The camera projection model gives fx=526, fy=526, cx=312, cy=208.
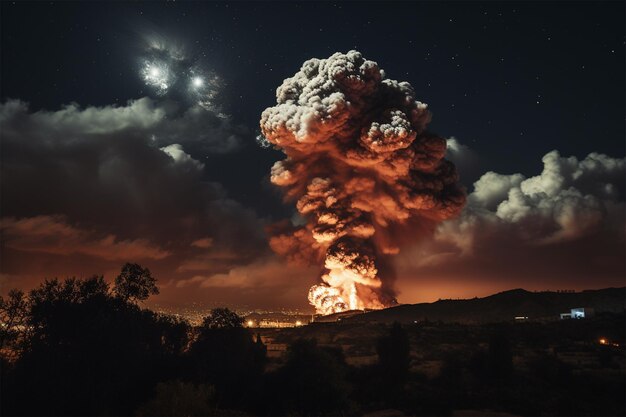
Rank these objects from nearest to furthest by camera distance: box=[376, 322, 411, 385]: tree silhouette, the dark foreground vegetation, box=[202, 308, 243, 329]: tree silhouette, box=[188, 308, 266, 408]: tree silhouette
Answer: the dark foreground vegetation < box=[188, 308, 266, 408]: tree silhouette < box=[202, 308, 243, 329]: tree silhouette < box=[376, 322, 411, 385]: tree silhouette

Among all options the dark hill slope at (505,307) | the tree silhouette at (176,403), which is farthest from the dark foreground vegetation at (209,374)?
the dark hill slope at (505,307)

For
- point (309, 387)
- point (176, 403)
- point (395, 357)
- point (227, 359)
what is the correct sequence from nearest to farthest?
point (176, 403), point (309, 387), point (227, 359), point (395, 357)

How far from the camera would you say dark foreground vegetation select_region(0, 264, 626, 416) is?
28.2 m

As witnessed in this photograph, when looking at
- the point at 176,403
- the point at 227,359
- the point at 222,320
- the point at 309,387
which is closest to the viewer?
the point at 176,403

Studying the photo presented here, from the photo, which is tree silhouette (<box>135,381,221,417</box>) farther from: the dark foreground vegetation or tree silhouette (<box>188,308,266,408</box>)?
tree silhouette (<box>188,308,266,408</box>)

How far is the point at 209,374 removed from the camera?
34.6m

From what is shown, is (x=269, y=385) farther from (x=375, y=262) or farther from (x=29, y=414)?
(x=375, y=262)

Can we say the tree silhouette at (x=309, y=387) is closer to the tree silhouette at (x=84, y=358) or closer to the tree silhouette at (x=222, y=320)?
the tree silhouette at (x=222, y=320)

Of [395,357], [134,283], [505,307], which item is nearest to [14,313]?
[134,283]

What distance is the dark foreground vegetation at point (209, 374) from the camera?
2816cm

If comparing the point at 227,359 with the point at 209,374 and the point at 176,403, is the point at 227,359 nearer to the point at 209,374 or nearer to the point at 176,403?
the point at 209,374

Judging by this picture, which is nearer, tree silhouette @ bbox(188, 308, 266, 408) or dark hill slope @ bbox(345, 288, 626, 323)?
tree silhouette @ bbox(188, 308, 266, 408)

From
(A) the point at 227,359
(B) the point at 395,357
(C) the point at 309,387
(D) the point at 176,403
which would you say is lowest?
(C) the point at 309,387

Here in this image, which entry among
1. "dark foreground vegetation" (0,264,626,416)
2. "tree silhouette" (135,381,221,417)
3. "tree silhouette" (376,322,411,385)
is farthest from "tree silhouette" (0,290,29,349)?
"tree silhouette" (376,322,411,385)
